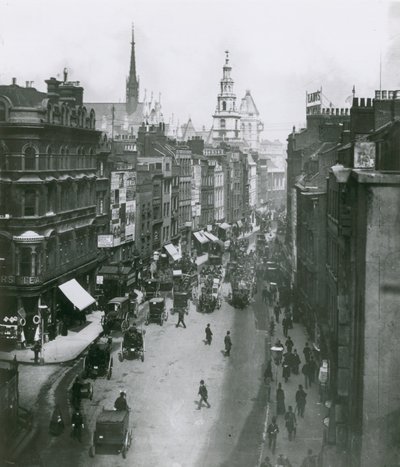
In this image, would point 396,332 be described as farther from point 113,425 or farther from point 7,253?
point 7,253

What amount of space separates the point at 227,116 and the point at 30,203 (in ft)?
458

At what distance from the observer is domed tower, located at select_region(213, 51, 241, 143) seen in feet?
570

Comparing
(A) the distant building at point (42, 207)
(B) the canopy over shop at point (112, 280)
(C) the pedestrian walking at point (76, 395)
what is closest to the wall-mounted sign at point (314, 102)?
(A) the distant building at point (42, 207)

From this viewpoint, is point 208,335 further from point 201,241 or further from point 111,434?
point 201,241

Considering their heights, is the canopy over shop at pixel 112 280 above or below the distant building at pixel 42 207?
below

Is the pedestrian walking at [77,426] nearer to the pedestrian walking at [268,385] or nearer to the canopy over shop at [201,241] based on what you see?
the pedestrian walking at [268,385]

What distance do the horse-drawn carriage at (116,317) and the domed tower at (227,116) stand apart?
13428 centimetres

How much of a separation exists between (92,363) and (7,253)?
11064mm

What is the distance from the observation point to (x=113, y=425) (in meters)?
22.5

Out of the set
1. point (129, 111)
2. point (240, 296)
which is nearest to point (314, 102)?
point (240, 296)

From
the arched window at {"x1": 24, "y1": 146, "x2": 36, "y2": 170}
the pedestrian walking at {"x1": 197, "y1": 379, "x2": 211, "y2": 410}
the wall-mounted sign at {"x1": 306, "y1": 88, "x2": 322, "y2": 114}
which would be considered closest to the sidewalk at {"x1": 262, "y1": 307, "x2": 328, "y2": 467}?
the pedestrian walking at {"x1": 197, "y1": 379, "x2": 211, "y2": 410}

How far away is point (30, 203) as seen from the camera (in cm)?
3909

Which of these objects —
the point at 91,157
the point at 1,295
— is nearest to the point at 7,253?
the point at 1,295

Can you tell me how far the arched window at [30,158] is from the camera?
127 feet
